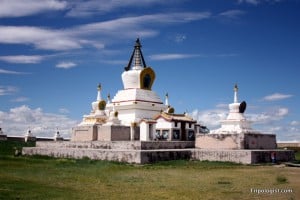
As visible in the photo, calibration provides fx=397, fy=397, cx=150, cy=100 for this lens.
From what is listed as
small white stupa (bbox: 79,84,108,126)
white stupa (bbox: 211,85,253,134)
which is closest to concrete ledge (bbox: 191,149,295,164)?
white stupa (bbox: 211,85,253,134)

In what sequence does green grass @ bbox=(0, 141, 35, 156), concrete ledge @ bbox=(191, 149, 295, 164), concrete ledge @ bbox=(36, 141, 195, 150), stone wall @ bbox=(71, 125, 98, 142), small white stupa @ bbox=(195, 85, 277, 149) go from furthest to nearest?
green grass @ bbox=(0, 141, 35, 156)
stone wall @ bbox=(71, 125, 98, 142)
small white stupa @ bbox=(195, 85, 277, 149)
concrete ledge @ bbox=(36, 141, 195, 150)
concrete ledge @ bbox=(191, 149, 295, 164)

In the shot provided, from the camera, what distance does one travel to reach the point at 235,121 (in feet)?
109

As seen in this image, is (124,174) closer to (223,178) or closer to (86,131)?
(223,178)

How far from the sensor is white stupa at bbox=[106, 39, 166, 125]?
3594cm

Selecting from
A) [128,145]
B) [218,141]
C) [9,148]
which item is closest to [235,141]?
[218,141]

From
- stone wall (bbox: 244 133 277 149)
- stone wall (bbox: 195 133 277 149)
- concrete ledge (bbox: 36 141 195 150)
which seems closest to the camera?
concrete ledge (bbox: 36 141 195 150)

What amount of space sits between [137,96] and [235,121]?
9284 mm

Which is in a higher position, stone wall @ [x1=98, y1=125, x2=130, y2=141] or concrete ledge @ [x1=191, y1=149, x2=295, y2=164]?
stone wall @ [x1=98, y1=125, x2=130, y2=141]

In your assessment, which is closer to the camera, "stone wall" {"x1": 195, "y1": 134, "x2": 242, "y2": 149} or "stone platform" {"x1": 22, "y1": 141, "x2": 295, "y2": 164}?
"stone platform" {"x1": 22, "y1": 141, "x2": 295, "y2": 164}

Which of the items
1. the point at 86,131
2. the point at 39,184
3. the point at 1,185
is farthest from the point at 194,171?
the point at 86,131

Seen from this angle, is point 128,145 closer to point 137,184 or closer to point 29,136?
point 137,184

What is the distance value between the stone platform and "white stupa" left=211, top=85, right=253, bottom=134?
11.2 ft

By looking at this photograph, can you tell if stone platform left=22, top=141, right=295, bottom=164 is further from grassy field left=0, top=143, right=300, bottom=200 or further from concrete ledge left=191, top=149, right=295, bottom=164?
grassy field left=0, top=143, right=300, bottom=200

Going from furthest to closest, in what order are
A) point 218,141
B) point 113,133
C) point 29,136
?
point 29,136 < point 113,133 < point 218,141
